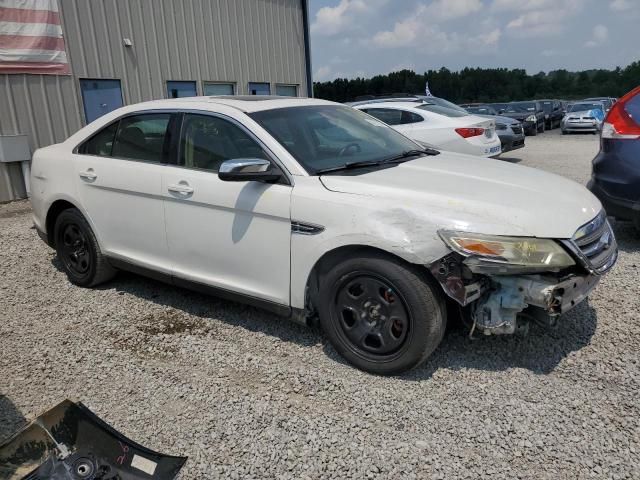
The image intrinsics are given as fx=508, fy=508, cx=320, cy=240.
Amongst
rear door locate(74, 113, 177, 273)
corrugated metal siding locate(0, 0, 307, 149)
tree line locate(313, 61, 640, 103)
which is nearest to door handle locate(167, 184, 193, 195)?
rear door locate(74, 113, 177, 273)

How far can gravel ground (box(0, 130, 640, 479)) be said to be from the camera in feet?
7.97

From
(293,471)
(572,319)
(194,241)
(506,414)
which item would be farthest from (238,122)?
(572,319)

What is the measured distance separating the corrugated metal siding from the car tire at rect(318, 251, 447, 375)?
26.0ft

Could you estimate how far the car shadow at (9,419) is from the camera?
110 inches

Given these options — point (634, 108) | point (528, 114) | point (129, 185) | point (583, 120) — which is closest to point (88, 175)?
point (129, 185)

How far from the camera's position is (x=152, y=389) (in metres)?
3.10

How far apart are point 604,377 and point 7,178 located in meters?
9.37

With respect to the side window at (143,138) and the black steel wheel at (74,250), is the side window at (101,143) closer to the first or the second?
the side window at (143,138)

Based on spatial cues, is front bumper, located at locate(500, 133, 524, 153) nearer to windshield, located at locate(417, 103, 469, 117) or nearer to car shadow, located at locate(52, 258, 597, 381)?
windshield, located at locate(417, 103, 469, 117)

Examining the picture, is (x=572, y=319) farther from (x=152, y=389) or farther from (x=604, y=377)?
(x=152, y=389)

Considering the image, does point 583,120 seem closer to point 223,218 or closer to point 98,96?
point 98,96

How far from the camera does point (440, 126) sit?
9156 mm

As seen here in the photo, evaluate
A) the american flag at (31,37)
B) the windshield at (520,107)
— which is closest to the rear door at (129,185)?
the american flag at (31,37)

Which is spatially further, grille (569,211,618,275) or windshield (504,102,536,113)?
windshield (504,102,536,113)
